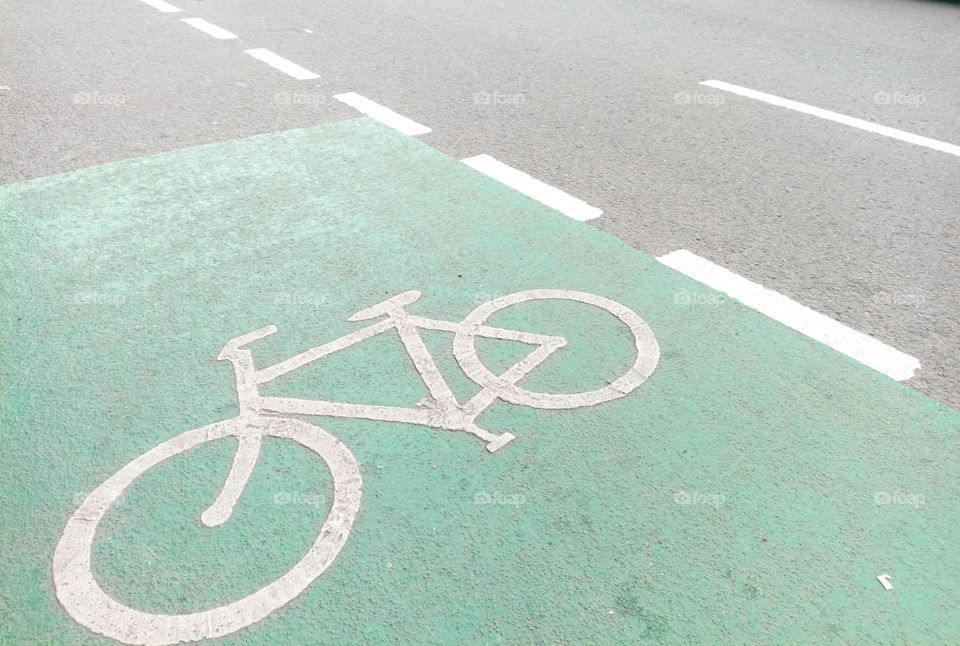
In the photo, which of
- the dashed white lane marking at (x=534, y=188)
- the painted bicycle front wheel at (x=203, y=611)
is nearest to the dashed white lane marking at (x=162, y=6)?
the dashed white lane marking at (x=534, y=188)

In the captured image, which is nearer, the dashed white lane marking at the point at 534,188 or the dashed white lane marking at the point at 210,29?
the dashed white lane marking at the point at 534,188

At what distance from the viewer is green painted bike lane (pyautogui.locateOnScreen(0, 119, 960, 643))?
9.24 ft

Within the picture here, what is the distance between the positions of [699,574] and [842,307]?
2.13 meters

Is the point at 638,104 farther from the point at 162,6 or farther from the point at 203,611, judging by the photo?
the point at 162,6

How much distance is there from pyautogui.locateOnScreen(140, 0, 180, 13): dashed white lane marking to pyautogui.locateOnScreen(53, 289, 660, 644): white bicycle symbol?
27.7 feet

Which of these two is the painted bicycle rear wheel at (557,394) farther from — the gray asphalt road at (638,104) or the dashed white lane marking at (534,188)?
the dashed white lane marking at (534,188)

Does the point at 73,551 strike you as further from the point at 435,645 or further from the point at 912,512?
the point at 912,512

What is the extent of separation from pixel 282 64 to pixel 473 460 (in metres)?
6.58

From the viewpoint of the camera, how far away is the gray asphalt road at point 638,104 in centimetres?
500

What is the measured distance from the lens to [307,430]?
11.6ft

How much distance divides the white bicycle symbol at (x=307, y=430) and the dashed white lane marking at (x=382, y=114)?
284 centimetres

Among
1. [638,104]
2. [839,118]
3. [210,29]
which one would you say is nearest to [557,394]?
[638,104]

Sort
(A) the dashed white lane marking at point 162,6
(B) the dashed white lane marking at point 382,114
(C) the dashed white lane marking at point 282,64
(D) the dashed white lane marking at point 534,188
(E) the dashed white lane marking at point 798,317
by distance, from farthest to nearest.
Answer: (A) the dashed white lane marking at point 162,6 → (C) the dashed white lane marking at point 282,64 → (B) the dashed white lane marking at point 382,114 → (D) the dashed white lane marking at point 534,188 → (E) the dashed white lane marking at point 798,317

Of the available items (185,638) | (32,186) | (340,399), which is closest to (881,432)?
(340,399)
